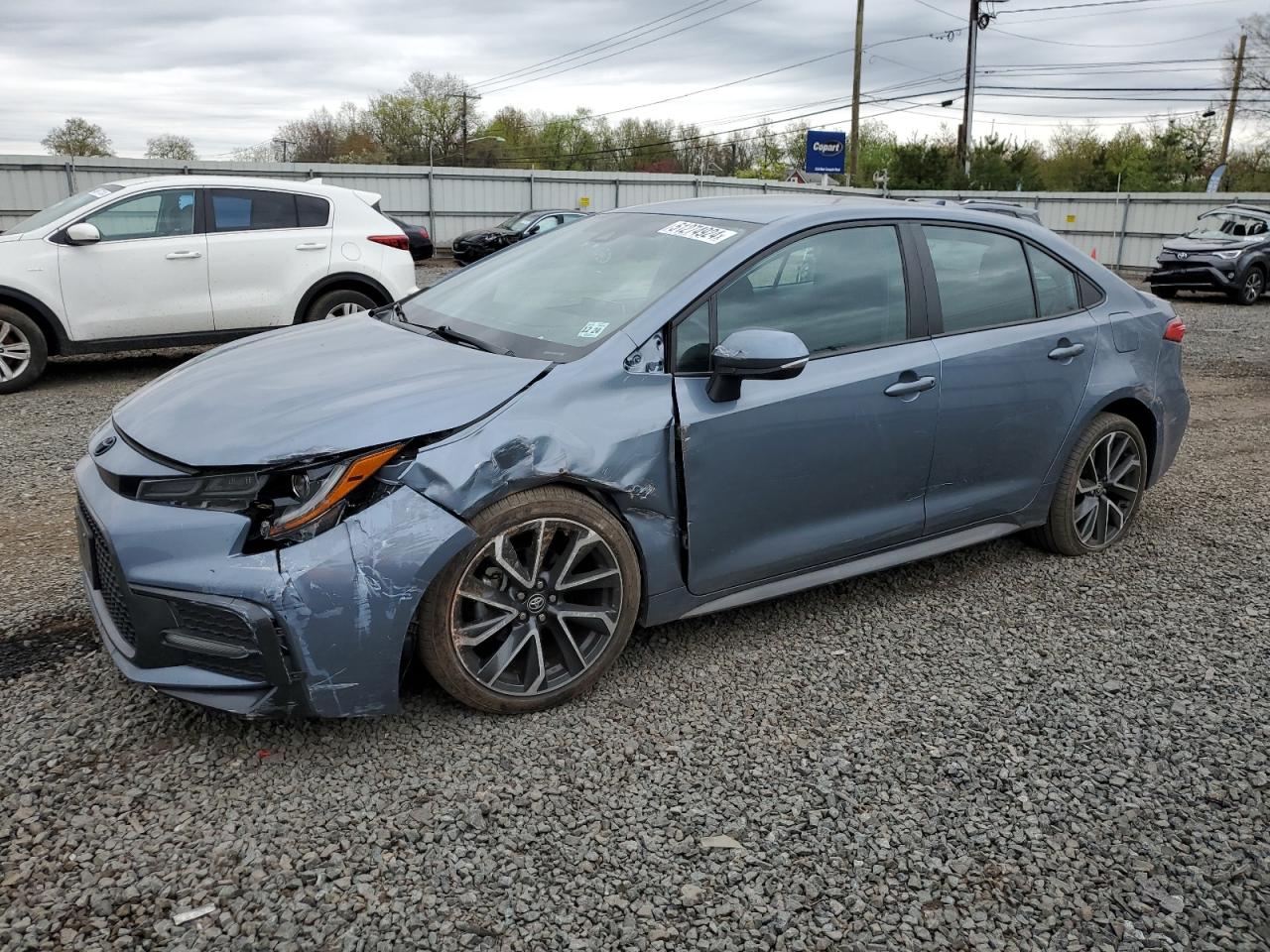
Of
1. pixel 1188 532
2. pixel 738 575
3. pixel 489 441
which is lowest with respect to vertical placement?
pixel 1188 532

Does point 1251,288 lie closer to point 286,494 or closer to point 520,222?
point 520,222

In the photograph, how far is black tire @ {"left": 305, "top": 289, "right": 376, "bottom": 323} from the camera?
911 cm

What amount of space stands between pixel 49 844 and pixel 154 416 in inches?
49.4

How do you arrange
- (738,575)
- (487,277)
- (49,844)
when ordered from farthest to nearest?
(487,277), (738,575), (49,844)

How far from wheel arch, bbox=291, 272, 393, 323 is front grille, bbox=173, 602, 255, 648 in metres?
6.68

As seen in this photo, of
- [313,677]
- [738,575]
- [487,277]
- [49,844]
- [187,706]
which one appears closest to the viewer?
[49,844]

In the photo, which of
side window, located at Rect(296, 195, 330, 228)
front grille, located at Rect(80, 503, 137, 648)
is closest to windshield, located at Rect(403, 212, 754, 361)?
front grille, located at Rect(80, 503, 137, 648)

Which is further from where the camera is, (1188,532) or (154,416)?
(1188,532)

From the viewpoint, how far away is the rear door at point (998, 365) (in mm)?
3998

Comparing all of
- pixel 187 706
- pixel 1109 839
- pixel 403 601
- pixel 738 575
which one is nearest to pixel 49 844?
pixel 187 706

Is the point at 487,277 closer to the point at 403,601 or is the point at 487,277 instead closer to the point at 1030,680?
the point at 403,601

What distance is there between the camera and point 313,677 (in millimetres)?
2768

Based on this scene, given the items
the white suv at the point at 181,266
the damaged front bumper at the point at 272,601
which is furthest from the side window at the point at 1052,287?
the white suv at the point at 181,266

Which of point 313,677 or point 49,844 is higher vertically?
point 313,677
